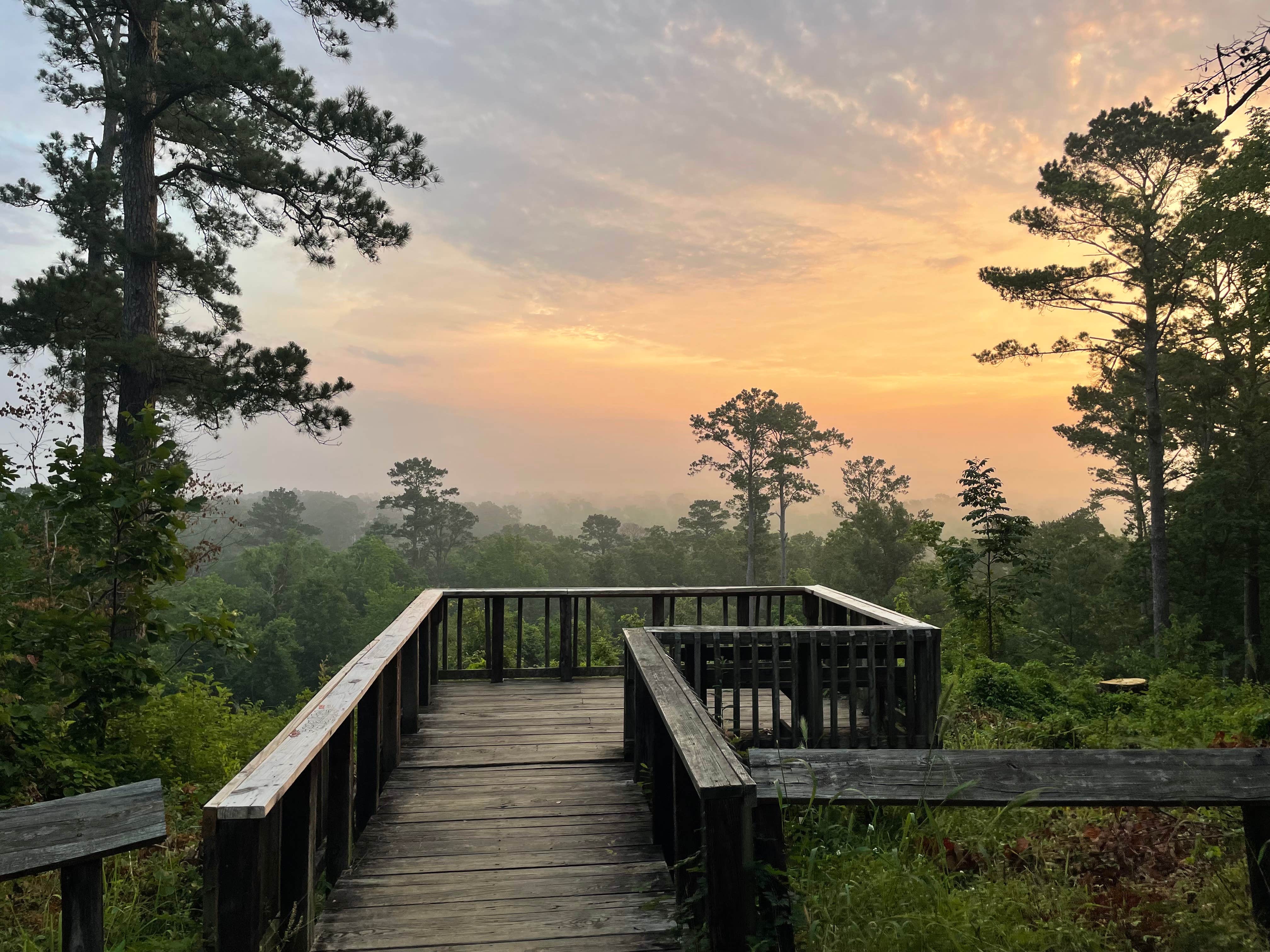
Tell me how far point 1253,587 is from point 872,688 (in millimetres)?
24290

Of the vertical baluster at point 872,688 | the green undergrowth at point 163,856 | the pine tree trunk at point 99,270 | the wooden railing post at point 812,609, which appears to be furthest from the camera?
Answer: the pine tree trunk at point 99,270

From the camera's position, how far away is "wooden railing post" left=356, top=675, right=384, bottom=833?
3748 mm

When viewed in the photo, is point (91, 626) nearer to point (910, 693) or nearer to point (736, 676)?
point (736, 676)

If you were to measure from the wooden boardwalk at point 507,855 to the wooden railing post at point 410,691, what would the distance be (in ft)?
0.30

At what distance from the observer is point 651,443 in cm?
16425

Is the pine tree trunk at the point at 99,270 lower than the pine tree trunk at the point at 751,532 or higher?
higher

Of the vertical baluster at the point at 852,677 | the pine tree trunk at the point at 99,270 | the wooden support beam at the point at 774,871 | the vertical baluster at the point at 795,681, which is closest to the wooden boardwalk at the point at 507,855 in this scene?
the wooden support beam at the point at 774,871

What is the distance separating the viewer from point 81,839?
186cm

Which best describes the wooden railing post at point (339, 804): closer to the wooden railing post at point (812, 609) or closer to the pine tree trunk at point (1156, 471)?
the wooden railing post at point (812, 609)

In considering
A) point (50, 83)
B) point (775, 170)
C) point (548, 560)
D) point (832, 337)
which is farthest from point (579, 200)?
point (548, 560)

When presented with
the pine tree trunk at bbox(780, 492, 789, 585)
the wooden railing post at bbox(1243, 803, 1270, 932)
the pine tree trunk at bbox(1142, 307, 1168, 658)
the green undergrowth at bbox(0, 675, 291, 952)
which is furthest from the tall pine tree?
the pine tree trunk at bbox(780, 492, 789, 585)

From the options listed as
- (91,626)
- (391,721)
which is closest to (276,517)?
(91,626)

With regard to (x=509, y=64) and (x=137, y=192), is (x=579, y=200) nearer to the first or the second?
(x=509, y=64)

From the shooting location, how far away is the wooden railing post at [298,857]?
240 centimetres
